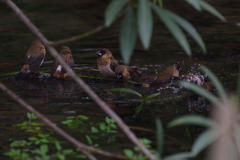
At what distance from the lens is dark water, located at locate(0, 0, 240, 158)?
14.9 ft

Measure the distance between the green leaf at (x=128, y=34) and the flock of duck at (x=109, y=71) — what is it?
136 inches

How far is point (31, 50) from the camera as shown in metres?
7.19

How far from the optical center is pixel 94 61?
24.3ft

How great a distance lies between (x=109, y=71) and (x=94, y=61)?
83cm

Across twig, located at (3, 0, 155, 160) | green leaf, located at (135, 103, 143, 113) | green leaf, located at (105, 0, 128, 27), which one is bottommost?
green leaf, located at (135, 103, 143, 113)

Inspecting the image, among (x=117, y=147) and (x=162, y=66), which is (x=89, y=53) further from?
(x=117, y=147)

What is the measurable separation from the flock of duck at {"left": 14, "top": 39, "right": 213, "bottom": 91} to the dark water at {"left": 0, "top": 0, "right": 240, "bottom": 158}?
0.15 meters

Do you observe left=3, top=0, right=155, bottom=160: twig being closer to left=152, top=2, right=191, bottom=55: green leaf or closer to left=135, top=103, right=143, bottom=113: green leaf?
left=152, top=2, right=191, bottom=55: green leaf

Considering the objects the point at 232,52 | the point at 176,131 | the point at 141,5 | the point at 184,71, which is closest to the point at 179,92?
the point at 184,71

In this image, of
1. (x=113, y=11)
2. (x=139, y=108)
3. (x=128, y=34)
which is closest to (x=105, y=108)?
(x=128, y=34)

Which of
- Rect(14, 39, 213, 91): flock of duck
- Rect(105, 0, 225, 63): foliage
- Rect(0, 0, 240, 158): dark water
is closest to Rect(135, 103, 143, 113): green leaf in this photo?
Rect(0, 0, 240, 158): dark water

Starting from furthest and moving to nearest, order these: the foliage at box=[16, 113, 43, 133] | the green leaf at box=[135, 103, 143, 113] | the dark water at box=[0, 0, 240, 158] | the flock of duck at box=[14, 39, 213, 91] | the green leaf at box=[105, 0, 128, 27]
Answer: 1. the flock of duck at box=[14, 39, 213, 91]
2. the green leaf at box=[135, 103, 143, 113]
3. the dark water at box=[0, 0, 240, 158]
4. the foliage at box=[16, 113, 43, 133]
5. the green leaf at box=[105, 0, 128, 27]

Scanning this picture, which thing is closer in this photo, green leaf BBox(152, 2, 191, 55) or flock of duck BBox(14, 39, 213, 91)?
green leaf BBox(152, 2, 191, 55)

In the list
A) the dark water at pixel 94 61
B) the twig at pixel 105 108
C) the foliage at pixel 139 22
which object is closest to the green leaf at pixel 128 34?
the foliage at pixel 139 22
